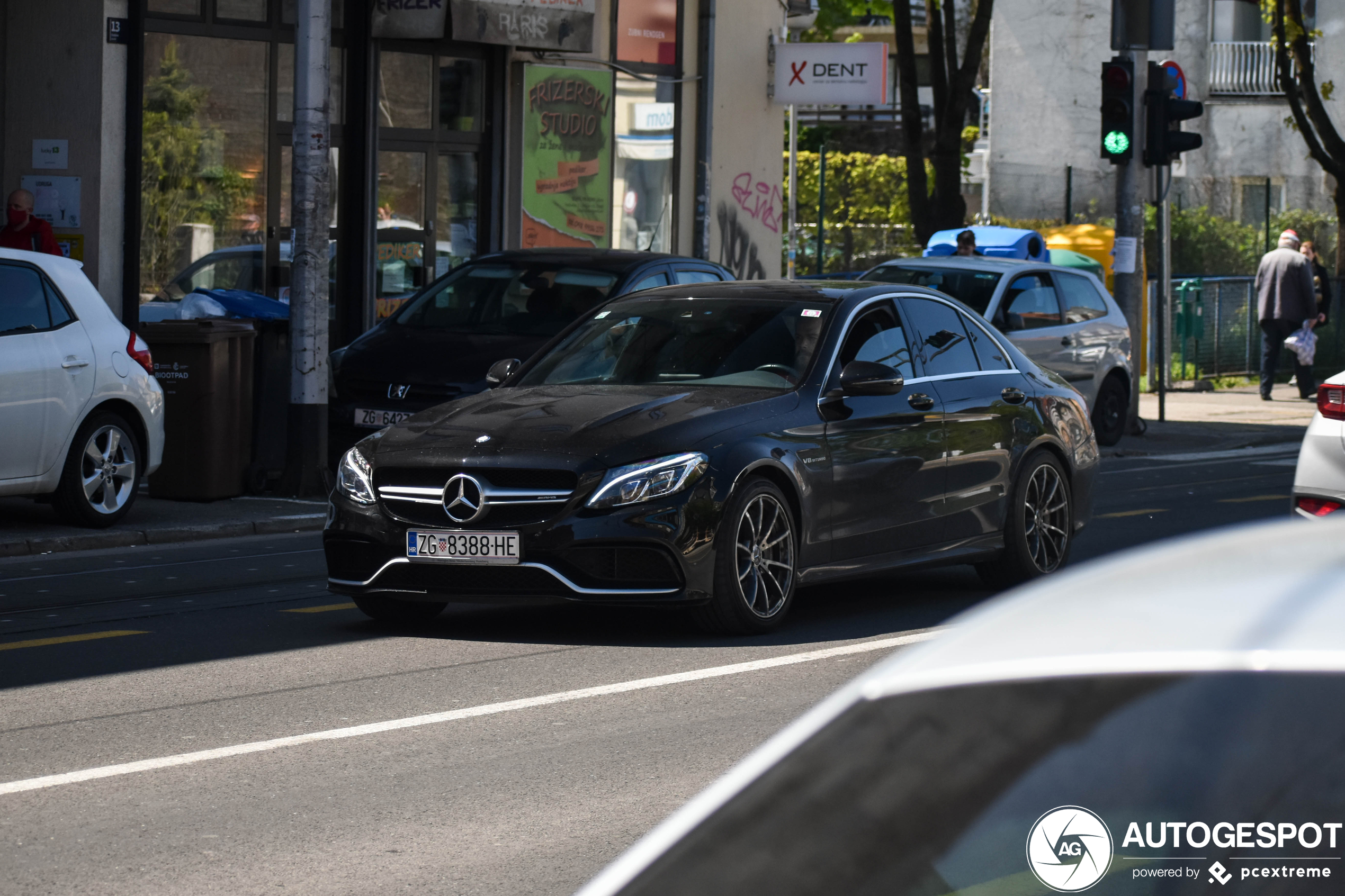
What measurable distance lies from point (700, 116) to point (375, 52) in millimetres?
4579

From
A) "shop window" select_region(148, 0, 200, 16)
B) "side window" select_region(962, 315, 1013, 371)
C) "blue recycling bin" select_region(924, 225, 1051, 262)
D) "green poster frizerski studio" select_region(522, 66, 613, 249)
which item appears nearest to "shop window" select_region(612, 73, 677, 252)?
"green poster frizerski studio" select_region(522, 66, 613, 249)

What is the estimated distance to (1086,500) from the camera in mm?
10273

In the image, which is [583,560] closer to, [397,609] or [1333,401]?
[397,609]

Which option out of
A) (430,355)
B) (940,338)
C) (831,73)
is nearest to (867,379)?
(940,338)

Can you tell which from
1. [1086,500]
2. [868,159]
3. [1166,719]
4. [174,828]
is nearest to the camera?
[1166,719]

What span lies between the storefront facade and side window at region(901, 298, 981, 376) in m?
8.38

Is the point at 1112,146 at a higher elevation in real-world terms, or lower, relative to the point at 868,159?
lower

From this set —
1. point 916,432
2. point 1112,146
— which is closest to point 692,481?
point 916,432

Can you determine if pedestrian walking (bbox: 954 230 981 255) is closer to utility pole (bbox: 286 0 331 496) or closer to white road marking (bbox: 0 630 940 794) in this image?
utility pole (bbox: 286 0 331 496)

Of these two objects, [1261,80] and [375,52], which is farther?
[1261,80]

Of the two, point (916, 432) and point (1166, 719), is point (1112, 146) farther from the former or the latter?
point (1166, 719)

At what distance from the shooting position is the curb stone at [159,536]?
11047 mm

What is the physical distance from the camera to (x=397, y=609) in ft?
27.9

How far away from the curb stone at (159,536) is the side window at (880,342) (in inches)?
155
